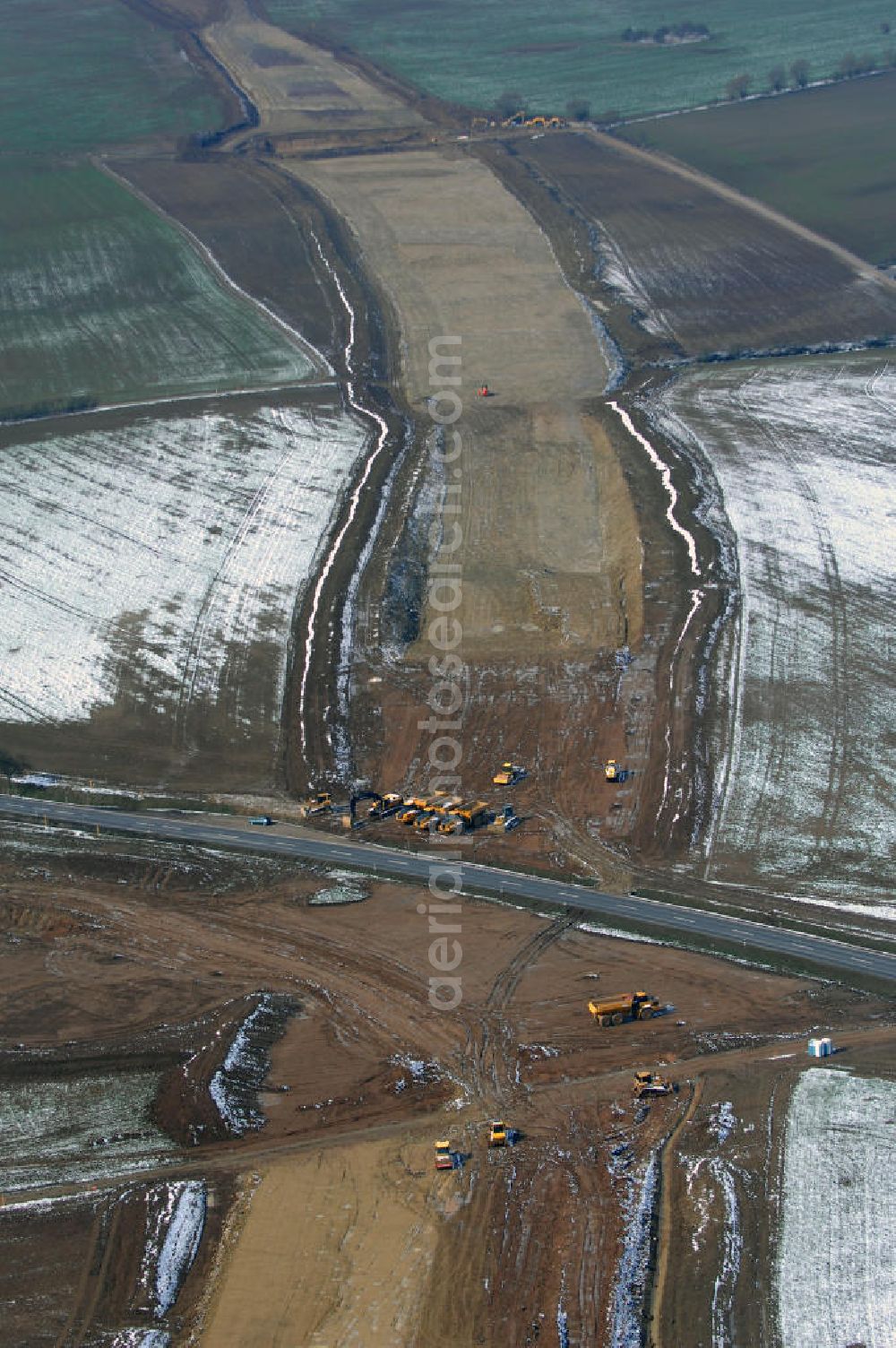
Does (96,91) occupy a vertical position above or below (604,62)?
below

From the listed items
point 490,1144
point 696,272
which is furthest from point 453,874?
point 696,272

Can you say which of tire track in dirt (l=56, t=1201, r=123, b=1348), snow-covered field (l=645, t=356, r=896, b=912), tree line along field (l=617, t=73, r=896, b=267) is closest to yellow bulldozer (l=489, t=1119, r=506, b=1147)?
tire track in dirt (l=56, t=1201, r=123, b=1348)

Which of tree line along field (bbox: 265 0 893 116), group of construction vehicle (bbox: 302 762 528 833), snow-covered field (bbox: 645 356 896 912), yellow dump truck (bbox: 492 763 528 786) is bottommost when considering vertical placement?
group of construction vehicle (bbox: 302 762 528 833)

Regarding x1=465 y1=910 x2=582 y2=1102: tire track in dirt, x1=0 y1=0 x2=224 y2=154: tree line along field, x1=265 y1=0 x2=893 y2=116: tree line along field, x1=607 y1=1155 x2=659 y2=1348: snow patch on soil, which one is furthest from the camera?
x1=265 y1=0 x2=893 y2=116: tree line along field

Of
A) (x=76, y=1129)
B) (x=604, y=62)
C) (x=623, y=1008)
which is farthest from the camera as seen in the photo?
(x=604, y=62)

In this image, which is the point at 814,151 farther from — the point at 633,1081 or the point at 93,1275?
the point at 93,1275

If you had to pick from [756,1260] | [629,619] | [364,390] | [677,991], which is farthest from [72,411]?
[756,1260]

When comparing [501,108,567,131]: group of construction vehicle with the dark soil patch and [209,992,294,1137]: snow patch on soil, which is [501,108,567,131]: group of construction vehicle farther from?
[209,992,294,1137]: snow patch on soil
